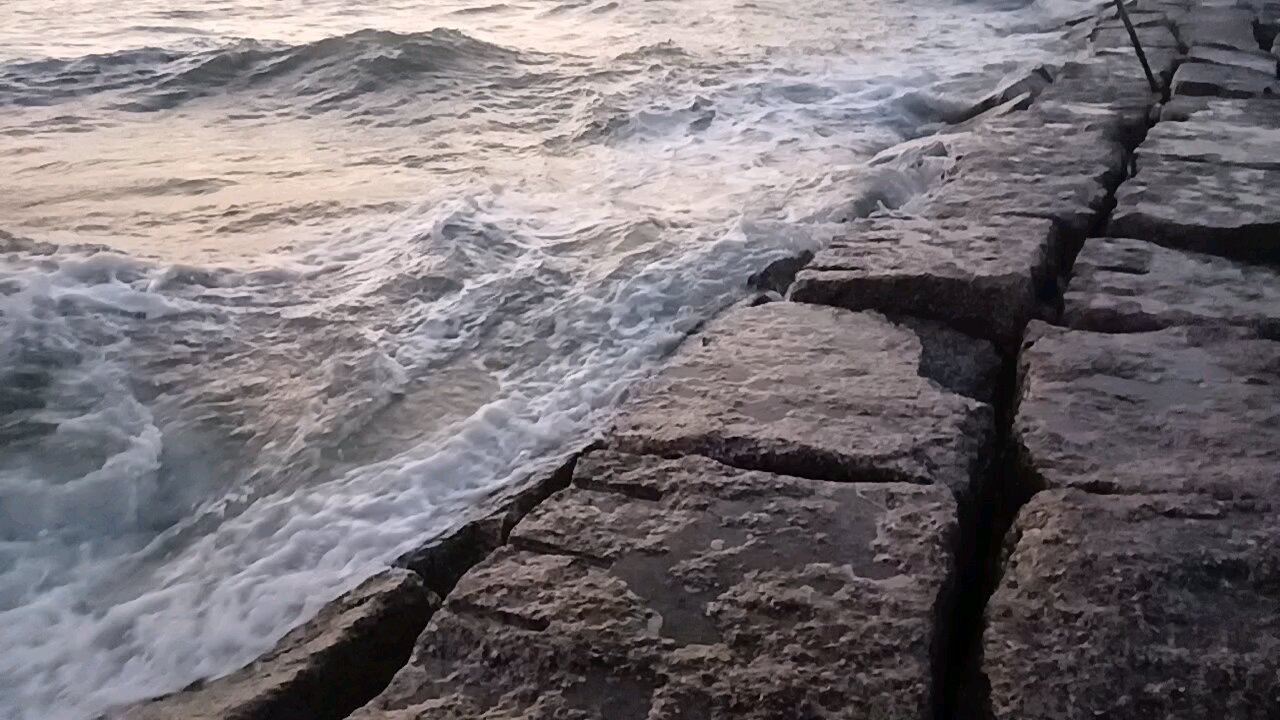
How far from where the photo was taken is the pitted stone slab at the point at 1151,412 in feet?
6.48

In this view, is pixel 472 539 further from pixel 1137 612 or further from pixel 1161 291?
pixel 1161 291

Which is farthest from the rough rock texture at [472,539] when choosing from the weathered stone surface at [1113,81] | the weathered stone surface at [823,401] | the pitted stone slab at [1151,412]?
the weathered stone surface at [1113,81]

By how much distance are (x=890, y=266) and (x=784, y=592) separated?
1.37 meters

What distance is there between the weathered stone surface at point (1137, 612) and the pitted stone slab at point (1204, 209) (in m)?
1.46

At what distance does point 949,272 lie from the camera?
9.11ft

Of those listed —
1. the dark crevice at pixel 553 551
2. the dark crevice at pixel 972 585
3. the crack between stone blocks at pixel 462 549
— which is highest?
the dark crevice at pixel 553 551

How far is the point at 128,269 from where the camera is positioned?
13.2 feet

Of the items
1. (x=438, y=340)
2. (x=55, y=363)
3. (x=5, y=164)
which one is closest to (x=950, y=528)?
(x=438, y=340)

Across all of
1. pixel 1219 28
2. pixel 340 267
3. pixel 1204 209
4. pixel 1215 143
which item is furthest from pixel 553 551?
pixel 1219 28

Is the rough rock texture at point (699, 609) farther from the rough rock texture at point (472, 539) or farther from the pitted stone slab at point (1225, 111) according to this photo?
the pitted stone slab at point (1225, 111)

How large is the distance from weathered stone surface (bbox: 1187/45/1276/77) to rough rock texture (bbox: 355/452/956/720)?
422 centimetres

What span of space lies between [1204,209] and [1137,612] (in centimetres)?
202

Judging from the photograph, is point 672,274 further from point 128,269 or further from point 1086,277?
point 128,269

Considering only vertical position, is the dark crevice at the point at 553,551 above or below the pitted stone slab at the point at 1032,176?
below
